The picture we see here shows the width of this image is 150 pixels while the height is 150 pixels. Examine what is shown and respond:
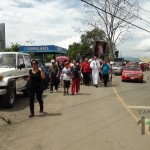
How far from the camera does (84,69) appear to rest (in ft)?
76.1

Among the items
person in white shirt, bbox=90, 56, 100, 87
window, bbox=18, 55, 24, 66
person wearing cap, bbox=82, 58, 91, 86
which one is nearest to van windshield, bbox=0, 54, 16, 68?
window, bbox=18, 55, 24, 66

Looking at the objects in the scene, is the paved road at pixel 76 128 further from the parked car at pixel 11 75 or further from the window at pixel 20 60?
the window at pixel 20 60

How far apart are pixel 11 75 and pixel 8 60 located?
3.85 feet

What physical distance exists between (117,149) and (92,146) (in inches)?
20.9

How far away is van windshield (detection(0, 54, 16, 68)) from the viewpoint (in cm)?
1435

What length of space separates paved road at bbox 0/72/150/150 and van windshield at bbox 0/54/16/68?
5.26 ft

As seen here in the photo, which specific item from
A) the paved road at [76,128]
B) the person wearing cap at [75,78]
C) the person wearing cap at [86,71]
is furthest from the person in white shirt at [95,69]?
the paved road at [76,128]

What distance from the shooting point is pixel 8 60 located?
14.6 m

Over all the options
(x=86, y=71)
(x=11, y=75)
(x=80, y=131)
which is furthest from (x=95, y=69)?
(x=80, y=131)

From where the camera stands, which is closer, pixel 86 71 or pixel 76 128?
pixel 76 128

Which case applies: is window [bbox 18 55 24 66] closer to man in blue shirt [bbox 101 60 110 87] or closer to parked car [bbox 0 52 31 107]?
parked car [bbox 0 52 31 107]

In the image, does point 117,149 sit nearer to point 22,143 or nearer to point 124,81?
point 22,143

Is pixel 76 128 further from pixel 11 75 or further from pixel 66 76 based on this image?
pixel 66 76

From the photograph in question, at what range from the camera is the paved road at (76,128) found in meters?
7.52
